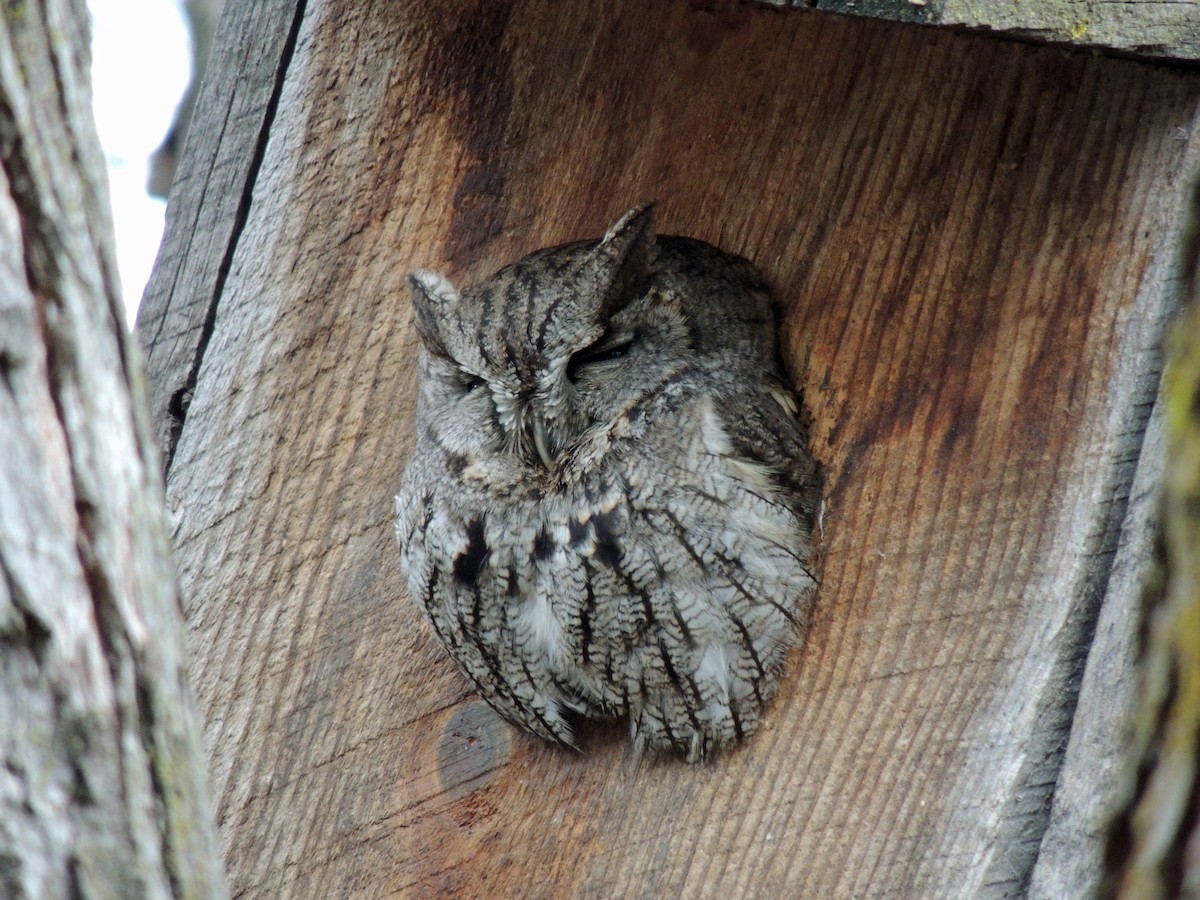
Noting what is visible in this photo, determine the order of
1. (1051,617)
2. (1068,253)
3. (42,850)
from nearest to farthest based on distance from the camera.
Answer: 1. (42,850)
2. (1051,617)
3. (1068,253)

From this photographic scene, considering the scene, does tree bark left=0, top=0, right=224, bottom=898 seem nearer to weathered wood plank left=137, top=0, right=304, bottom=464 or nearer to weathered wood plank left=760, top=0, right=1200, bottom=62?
weathered wood plank left=760, top=0, right=1200, bottom=62

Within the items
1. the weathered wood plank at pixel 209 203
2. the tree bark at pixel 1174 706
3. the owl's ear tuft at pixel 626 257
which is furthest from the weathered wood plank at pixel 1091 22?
the weathered wood plank at pixel 209 203

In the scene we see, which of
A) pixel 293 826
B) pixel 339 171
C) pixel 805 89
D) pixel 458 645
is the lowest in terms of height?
pixel 293 826

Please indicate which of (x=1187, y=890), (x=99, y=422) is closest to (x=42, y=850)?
(x=99, y=422)

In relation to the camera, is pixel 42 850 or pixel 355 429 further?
pixel 355 429

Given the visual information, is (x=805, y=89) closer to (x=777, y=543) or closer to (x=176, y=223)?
(x=777, y=543)

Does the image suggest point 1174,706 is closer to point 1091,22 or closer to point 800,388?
point 1091,22

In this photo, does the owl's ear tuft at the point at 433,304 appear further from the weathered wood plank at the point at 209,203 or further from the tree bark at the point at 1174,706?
the tree bark at the point at 1174,706

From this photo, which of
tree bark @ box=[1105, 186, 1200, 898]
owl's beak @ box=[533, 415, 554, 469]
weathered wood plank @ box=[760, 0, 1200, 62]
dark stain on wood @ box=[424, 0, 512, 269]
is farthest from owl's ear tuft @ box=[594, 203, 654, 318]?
tree bark @ box=[1105, 186, 1200, 898]
